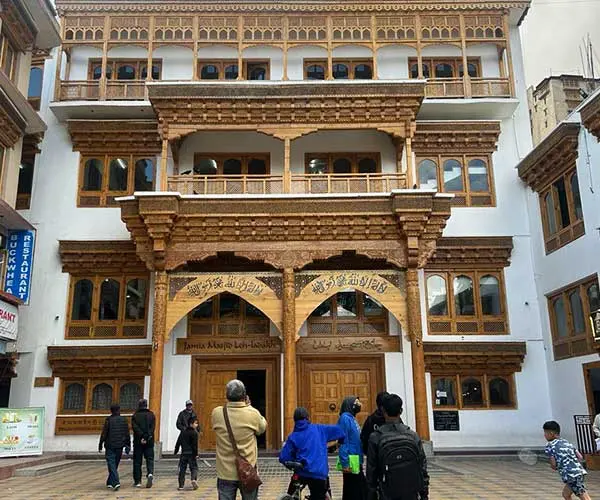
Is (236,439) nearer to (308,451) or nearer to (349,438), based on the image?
(308,451)

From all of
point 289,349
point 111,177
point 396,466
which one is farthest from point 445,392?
point 396,466

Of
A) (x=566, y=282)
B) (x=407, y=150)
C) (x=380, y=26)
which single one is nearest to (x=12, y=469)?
(x=407, y=150)

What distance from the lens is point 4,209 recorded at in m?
15.2

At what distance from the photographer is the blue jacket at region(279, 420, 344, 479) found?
6016mm

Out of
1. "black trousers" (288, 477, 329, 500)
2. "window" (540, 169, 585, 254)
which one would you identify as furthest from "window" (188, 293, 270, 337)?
"black trousers" (288, 477, 329, 500)

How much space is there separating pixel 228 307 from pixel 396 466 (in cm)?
1246

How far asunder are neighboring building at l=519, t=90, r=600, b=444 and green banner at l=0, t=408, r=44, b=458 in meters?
12.5

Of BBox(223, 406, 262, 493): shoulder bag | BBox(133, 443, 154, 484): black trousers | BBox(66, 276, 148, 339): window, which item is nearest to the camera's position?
BBox(223, 406, 262, 493): shoulder bag

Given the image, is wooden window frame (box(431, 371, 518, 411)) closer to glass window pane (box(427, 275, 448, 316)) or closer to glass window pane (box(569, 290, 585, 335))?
glass window pane (box(427, 275, 448, 316))

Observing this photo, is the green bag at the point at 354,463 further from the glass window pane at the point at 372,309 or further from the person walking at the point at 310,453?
the glass window pane at the point at 372,309

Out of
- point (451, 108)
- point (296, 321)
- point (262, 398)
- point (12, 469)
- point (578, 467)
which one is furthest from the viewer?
point (451, 108)

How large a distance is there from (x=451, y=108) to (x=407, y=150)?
3059mm

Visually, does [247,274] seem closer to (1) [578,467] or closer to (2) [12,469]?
(2) [12,469]

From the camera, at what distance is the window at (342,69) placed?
60.6ft
